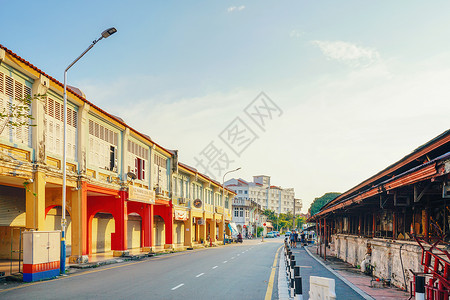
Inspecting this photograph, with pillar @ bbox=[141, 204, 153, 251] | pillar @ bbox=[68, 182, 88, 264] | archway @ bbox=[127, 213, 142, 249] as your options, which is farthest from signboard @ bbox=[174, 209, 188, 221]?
pillar @ bbox=[68, 182, 88, 264]

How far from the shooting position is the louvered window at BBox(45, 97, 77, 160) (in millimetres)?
21734

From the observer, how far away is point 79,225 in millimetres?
23953

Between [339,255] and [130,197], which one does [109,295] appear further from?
[339,255]

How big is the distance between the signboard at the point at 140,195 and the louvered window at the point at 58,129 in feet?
22.5

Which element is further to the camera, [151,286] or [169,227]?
[169,227]

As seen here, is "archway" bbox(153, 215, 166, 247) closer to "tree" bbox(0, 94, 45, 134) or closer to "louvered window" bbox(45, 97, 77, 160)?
"louvered window" bbox(45, 97, 77, 160)

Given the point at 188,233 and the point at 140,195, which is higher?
the point at 140,195

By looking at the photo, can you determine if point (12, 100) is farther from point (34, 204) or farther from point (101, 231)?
point (101, 231)

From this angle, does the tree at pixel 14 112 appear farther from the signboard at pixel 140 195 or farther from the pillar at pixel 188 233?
the pillar at pixel 188 233

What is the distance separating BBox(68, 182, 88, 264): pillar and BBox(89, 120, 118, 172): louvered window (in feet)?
8.42

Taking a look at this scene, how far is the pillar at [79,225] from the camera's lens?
23688 mm

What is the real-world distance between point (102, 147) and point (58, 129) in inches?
210

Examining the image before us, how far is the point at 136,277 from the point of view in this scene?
18.3 metres

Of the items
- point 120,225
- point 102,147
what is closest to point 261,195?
point 120,225
